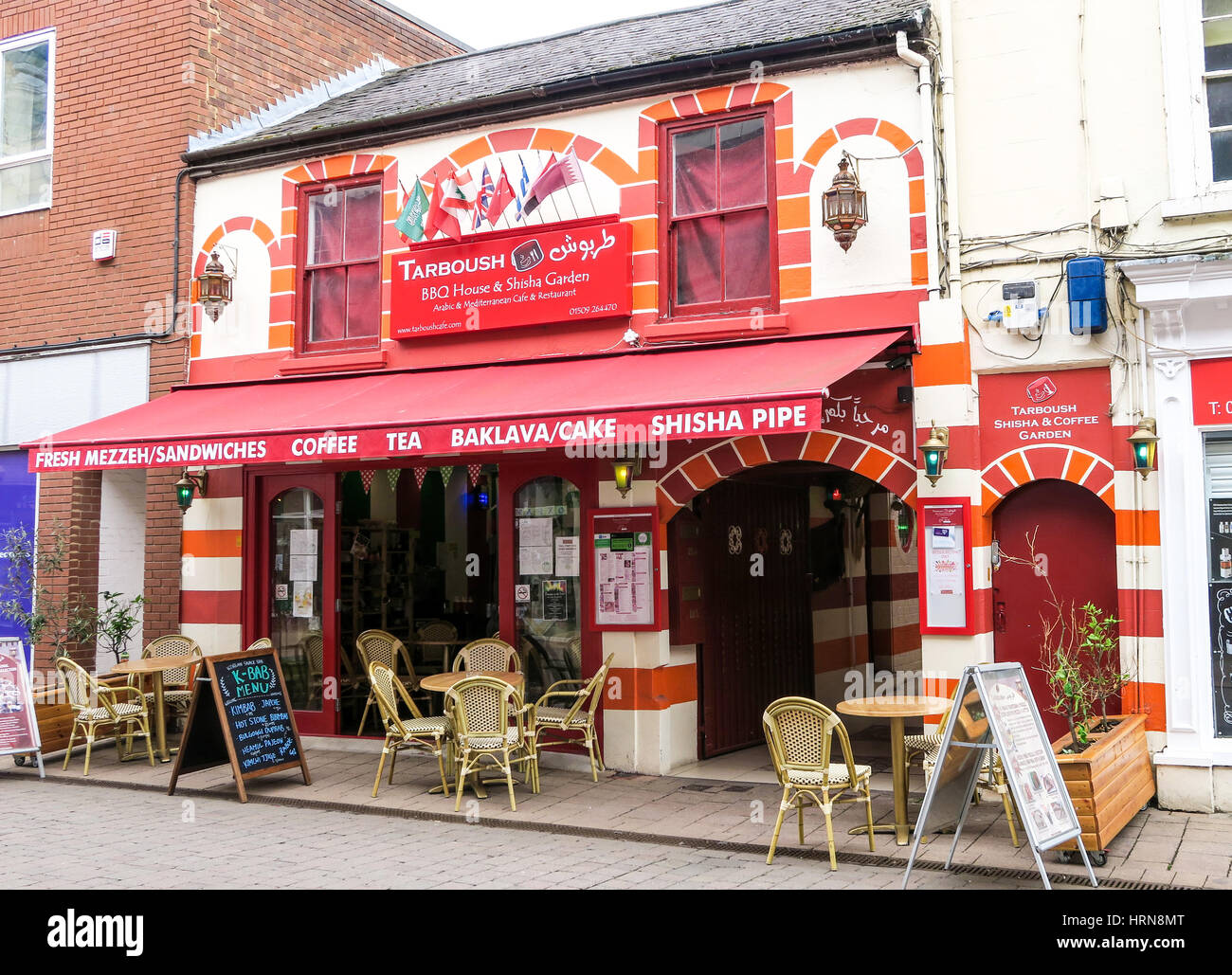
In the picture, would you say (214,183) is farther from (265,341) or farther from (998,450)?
(998,450)

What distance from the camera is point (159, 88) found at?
11750mm

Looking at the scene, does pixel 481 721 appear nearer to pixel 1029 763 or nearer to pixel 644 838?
pixel 644 838

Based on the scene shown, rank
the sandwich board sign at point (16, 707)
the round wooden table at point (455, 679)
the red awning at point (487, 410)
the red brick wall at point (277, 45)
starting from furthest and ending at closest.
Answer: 1. the red brick wall at point (277, 45)
2. the sandwich board sign at point (16, 707)
3. the round wooden table at point (455, 679)
4. the red awning at point (487, 410)

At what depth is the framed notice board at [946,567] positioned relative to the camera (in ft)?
26.9

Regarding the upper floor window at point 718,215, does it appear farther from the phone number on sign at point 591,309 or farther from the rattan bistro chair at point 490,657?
the rattan bistro chair at point 490,657

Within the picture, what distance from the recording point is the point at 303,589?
10938 millimetres

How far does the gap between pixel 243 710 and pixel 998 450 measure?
5972 mm

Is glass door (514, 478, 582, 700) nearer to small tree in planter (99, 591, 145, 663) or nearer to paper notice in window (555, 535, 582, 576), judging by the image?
paper notice in window (555, 535, 582, 576)

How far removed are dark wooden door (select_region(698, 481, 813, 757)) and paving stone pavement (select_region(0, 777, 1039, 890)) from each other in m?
3.04

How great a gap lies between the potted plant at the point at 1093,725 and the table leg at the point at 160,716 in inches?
280

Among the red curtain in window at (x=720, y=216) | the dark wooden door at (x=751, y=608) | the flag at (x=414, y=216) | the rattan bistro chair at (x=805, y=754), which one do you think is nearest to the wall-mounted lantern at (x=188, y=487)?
the flag at (x=414, y=216)

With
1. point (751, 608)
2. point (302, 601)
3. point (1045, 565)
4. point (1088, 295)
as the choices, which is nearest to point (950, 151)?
point (1088, 295)

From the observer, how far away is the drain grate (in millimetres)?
6273

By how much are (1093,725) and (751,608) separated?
3754mm
